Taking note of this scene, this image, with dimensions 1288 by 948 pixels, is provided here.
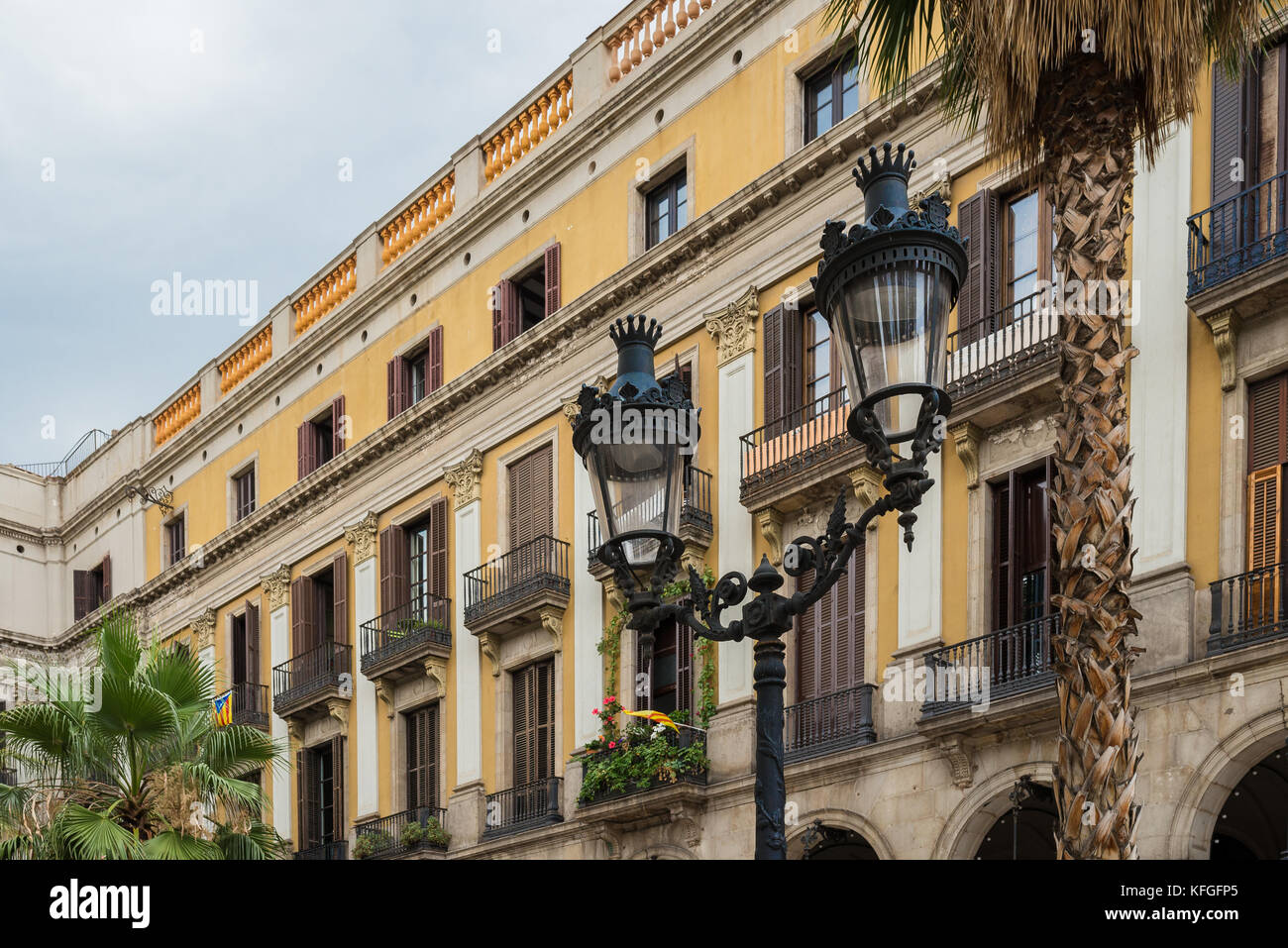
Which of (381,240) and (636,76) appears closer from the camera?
(636,76)

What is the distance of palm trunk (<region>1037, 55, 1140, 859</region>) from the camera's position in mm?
10727

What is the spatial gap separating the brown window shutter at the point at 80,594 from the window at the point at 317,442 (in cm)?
1076

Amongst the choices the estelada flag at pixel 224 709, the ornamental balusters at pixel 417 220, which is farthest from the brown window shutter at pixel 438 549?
the estelada flag at pixel 224 709

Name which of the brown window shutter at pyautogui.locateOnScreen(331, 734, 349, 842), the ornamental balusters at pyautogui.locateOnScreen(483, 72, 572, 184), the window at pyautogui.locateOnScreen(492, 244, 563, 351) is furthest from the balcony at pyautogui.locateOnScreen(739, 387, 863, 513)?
the brown window shutter at pyautogui.locateOnScreen(331, 734, 349, 842)

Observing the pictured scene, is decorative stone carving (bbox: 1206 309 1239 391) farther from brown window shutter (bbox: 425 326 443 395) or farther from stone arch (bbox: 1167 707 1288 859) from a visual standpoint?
brown window shutter (bbox: 425 326 443 395)

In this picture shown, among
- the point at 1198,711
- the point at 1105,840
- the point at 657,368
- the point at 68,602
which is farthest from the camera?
the point at 68,602

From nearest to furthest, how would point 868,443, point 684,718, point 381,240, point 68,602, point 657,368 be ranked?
point 868,443 → point 684,718 → point 657,368 → point 381,240 → point 68,602

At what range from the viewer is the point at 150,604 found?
126 feet

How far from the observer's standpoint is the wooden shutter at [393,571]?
29719 millimetres

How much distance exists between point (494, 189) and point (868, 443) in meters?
20.9

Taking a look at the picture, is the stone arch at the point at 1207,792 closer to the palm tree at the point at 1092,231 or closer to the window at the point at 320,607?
the palm tree at the point at 1092,231

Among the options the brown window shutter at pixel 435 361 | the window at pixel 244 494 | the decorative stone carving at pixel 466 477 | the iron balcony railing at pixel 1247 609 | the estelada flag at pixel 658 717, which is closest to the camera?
the iron balcony railing at pixel 1247 609
